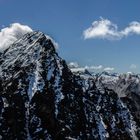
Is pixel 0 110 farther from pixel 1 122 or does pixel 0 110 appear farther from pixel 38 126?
pixel 38 126

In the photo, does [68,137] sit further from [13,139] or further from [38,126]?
[13,139]

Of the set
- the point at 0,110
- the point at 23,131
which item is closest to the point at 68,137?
the point at 23,131

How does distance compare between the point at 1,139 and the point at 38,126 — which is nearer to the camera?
the point at 1,139

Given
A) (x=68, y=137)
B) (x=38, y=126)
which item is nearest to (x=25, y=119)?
(x=38, y=126)

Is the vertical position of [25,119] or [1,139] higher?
[25,119]

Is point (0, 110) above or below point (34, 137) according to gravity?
above

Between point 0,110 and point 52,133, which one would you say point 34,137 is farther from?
point 0,110

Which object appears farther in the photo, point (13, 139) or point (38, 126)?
point (38, 126)
